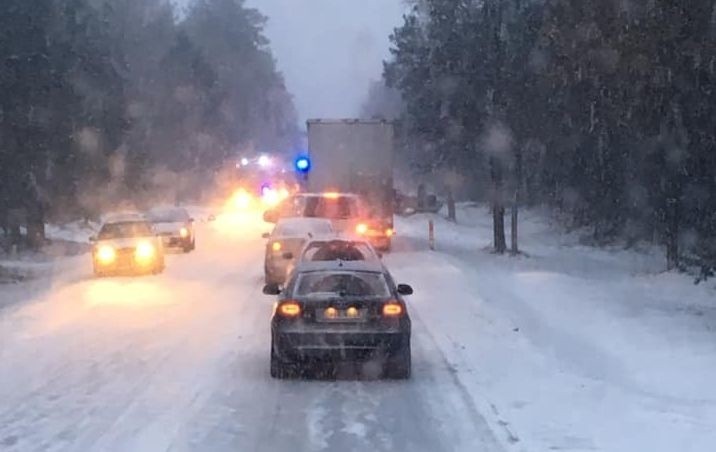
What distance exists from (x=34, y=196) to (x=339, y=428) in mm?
28621

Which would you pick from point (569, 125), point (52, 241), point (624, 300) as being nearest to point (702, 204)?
point (624, 300)

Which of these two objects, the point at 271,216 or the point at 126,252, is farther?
the point at 271,216

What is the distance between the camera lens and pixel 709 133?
1842cm

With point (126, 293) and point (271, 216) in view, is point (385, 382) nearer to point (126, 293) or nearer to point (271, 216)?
point (126, 293)

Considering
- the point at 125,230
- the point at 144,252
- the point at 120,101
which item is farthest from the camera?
the point at 120,101

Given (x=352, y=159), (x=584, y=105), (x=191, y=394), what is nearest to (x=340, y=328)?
(x=191, y=394)

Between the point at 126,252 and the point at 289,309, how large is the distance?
695 inches

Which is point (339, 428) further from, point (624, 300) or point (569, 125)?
point (569, 125)

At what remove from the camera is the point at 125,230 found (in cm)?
3180

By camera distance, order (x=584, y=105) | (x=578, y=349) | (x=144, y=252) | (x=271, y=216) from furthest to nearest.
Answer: (x=271, y=216)
(x=144, y=252)
(x=584, y=105)
(x=578, y=349)

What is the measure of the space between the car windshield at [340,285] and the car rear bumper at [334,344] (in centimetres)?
51

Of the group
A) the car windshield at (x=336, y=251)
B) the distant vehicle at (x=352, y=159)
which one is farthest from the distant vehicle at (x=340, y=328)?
the distant vehicle at (x=352, y=159)

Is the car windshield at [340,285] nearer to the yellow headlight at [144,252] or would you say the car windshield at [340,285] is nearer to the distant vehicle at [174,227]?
the yellow headlight at [144,252]

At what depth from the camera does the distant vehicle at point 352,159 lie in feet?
129
